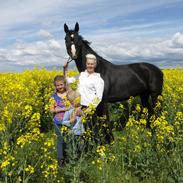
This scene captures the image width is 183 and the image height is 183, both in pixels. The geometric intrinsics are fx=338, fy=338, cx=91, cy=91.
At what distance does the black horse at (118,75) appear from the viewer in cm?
671

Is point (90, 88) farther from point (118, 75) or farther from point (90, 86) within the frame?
point (118, 75)

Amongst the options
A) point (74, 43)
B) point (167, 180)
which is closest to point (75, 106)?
point (167, 180)

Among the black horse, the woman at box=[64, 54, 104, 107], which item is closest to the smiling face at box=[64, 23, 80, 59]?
the black horse

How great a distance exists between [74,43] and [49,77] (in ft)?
10.7

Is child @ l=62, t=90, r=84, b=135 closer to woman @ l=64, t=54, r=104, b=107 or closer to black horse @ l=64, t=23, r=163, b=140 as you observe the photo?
woman @ l=64, t=54, r=104, b=107

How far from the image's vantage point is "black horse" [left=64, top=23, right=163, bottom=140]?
6.71 meters

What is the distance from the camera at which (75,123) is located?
16.7 ft

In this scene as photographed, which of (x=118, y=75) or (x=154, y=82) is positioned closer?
(x=118, y=75)

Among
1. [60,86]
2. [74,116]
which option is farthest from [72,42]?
[74,116]

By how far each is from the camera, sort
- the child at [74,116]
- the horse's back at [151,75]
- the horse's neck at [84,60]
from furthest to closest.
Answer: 1. the horse's back at [151,75]
2. the horse's neck at [84,60]
3. the child at [74,116]

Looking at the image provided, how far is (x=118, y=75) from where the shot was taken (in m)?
7.67

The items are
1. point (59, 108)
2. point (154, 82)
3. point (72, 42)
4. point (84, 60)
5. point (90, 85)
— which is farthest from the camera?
point (154, 82)

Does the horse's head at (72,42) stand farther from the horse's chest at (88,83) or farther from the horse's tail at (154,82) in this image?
the horse's tail at (154,82)

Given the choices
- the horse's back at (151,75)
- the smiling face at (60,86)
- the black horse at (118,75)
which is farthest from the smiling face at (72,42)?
the horse's back at (151,75)
